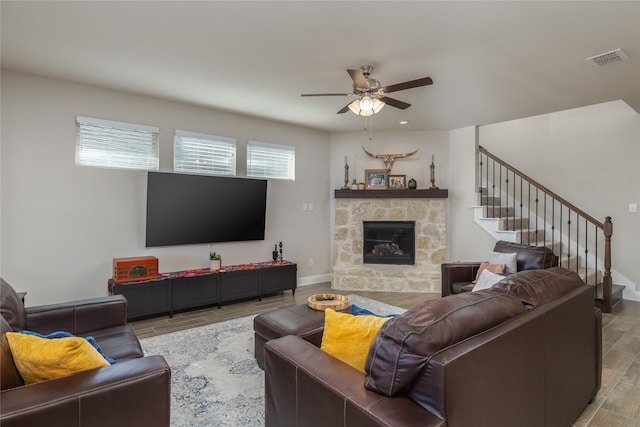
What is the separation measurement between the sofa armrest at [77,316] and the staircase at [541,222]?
16.6ft

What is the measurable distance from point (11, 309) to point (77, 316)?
414 millimetres

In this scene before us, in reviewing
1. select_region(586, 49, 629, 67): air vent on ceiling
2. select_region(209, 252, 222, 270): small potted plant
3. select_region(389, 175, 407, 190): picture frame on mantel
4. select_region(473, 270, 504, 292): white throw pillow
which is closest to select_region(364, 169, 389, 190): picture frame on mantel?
select_region(389, 175, 407, 190): picture frame on mantel

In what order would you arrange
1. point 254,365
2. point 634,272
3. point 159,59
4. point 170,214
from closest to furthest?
point 254,365, point 159,59, point 170,214, point 634,272

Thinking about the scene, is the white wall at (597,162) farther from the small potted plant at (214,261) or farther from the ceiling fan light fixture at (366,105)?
the small potted plant at (214,261)

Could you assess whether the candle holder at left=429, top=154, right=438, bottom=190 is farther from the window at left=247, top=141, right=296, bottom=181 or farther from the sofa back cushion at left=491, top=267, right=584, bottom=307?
the sofa back cushion at left=491, top=267, right=584, bottom=307

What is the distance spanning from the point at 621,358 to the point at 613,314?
5.06 feet

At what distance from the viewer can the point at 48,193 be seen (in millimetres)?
3664

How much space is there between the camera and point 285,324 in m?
2.49

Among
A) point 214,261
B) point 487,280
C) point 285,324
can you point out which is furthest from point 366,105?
point 214,261

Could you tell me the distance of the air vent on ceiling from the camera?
2891 mm

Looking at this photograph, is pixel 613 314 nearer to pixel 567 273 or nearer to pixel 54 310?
pixel 567 273

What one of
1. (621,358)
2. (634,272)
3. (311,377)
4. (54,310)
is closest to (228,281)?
(54,310)

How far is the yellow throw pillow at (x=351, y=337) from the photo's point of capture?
152 cm

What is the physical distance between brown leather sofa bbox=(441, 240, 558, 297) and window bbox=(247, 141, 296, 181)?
2.83 metres
